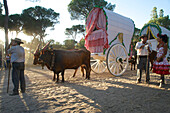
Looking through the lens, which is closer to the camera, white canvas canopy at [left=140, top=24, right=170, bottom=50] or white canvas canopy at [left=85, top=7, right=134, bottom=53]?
white canvas canopy at [left=85, top=7, right=134, bottom=53]

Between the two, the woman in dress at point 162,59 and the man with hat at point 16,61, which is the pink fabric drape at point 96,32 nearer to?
the woman in dress at point 162,59

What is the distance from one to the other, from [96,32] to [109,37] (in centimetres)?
91

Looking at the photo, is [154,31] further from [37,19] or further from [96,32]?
[37,19]

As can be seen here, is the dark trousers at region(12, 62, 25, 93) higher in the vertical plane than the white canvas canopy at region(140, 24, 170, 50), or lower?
→ lower

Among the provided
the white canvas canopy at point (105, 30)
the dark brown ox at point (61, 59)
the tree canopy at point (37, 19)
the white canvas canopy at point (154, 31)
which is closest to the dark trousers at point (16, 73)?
the dark brown ox at point (61, 59)

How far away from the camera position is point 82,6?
21.2 m

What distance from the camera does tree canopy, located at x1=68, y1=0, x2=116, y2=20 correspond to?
2072 centimetres

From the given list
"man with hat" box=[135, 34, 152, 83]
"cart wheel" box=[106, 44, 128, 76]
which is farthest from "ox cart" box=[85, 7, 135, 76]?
"man with hat" box=[135, 34, 152, 83]

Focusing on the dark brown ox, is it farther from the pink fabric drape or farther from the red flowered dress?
the red flowered dress

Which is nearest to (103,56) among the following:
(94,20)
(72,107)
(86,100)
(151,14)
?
(94,20)

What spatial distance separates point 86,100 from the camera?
2.73 meters

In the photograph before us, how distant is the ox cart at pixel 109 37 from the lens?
18.8 ft

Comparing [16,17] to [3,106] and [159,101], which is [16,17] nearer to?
[3,106]

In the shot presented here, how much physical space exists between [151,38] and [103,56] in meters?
8.30
